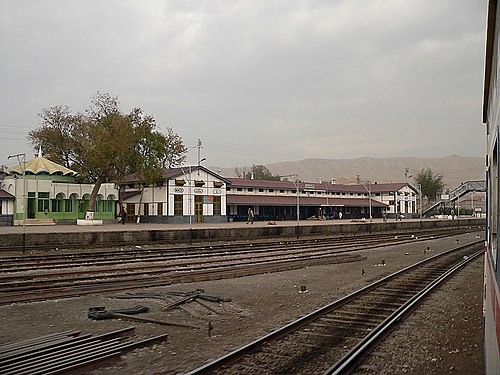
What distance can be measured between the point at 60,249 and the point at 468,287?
2097cm

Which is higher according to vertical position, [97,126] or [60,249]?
[97,126]

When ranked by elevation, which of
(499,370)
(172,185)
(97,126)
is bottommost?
(499,370)

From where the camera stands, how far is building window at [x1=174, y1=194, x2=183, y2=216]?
184 ft

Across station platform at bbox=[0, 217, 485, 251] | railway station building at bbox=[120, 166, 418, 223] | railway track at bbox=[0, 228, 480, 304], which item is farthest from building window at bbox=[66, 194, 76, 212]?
railway track at bbox=[0, 228, 480, 304]

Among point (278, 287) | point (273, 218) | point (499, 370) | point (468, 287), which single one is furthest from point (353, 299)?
point (273, 218)

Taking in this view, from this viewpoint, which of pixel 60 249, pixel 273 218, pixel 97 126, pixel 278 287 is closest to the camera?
pixel 278 287

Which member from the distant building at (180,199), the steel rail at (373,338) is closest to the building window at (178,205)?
the distant building at (180,199)

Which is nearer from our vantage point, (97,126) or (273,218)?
(97,126)

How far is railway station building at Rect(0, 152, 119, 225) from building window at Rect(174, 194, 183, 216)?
6.55m

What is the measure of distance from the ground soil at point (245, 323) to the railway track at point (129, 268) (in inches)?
43.1

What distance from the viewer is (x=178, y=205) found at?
2217 inches

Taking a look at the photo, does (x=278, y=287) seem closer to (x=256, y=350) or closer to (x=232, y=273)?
(x=232, y=273)

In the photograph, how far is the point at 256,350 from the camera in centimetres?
849

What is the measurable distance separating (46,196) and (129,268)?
3351 centimetres
